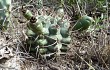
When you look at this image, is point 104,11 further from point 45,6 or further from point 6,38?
point 6,38

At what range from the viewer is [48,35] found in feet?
6.59

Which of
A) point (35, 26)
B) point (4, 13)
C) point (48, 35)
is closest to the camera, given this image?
point (35, 26)

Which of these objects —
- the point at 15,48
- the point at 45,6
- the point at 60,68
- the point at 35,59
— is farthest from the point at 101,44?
the point at 45,6

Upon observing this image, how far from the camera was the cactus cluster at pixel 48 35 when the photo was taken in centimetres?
198

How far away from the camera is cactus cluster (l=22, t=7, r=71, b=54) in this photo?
77.8 inches

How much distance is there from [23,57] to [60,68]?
0.27 meters

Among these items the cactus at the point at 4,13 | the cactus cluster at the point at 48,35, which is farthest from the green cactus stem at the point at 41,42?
the cactus at the point at 4,13

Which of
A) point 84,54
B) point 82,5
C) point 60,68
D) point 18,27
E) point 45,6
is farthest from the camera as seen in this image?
point 45,6

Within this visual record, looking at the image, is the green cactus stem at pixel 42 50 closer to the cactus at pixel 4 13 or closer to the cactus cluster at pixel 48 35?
the cactus cluster at pixel 48 35

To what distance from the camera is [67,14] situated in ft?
8.47

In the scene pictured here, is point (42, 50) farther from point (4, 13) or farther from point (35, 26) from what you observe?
point (4, 13)

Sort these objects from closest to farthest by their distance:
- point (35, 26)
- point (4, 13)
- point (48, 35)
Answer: point (35, 26) → point (48, 35) → point (4, 13)

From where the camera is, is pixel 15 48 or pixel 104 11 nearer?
pixel 15 48

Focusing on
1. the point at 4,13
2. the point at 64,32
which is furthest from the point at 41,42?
the point at 4,13
